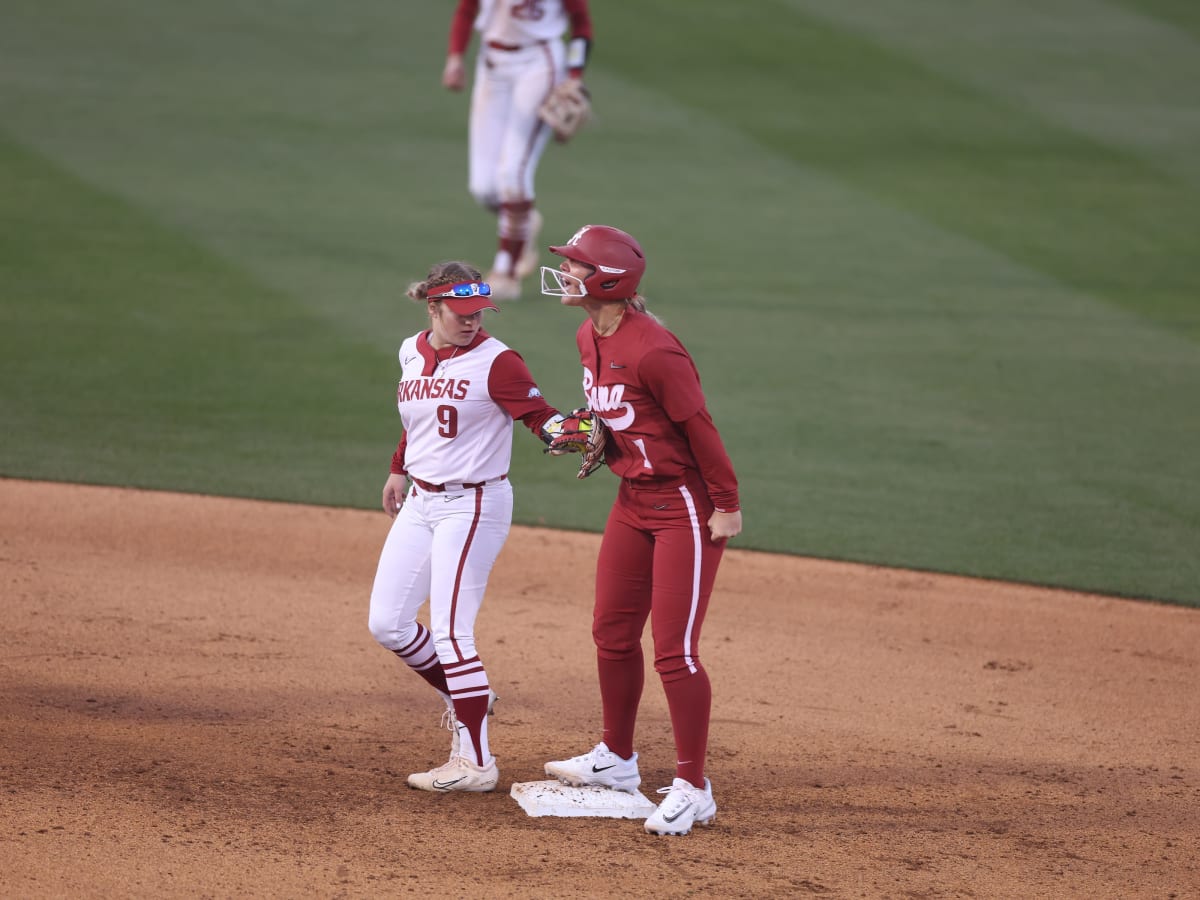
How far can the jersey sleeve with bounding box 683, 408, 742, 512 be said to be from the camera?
4742 millimetres

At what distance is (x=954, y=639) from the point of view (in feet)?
22.9

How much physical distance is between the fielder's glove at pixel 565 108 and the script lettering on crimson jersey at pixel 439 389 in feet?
20.1

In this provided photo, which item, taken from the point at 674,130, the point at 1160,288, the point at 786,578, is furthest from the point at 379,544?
the point at 674,130

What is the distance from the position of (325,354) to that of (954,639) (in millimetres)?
5219

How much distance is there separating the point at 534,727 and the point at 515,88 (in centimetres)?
649

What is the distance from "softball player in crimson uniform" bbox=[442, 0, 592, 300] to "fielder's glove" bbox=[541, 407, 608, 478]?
6.33 m

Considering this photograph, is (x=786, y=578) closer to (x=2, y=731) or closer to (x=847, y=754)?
(x=847, y=754)

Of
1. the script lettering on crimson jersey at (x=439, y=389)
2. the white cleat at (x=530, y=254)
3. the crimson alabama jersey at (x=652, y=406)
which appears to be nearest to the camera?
the crimson alabama jersey at (x=652, y=406)

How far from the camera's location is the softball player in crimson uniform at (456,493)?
5.02 meters

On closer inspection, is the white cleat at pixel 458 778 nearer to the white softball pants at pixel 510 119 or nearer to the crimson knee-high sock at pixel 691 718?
the crimson knee-high sock at pixel 691 718

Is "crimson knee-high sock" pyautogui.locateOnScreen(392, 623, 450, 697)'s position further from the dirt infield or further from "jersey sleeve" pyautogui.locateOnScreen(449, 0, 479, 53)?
"jersey sleeve" pyautogui.locateOnScreen(449, 0, 479, 53)

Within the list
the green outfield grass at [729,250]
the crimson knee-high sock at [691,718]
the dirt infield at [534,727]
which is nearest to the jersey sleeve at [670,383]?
the crimson knee-high sock at [691,718]

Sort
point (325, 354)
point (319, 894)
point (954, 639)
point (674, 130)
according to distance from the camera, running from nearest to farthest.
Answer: point (319, 894) < point (954, 639) < point (325, 354) < point (674, 130)

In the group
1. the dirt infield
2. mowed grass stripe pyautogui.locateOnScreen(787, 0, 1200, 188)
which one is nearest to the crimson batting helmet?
the dirt infield
